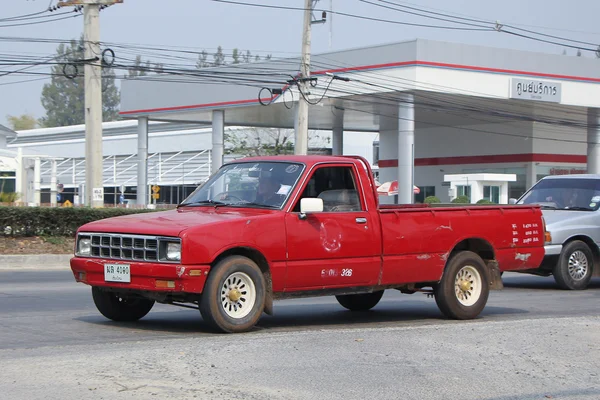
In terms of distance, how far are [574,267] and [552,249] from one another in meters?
0.72

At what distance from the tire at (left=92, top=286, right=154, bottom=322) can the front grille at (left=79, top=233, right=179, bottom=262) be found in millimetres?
687

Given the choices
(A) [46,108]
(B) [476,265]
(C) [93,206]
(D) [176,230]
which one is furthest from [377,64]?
(A) [46,108]

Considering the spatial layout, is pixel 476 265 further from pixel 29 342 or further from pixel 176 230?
pixel 29 342

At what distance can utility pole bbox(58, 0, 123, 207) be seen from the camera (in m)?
25.3

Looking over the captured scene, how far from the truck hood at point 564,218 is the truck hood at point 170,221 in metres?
7.59

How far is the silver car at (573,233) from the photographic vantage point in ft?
50.3

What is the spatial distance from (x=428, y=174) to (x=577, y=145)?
29.6 ft

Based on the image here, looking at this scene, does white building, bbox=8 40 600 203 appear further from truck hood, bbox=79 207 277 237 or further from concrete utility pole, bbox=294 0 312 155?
truck hood, bbox=79 207 277 237

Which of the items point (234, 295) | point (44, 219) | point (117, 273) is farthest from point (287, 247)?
point (44, 219)

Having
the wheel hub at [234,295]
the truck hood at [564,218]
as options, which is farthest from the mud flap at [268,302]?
the truck hood at [564,218]

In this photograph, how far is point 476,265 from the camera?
1107cm

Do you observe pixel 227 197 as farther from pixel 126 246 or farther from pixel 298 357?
pixel 298 357

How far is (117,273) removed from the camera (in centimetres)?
888

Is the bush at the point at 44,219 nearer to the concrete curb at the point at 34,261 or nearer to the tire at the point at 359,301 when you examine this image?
the concrete curb at the point at 34,261
